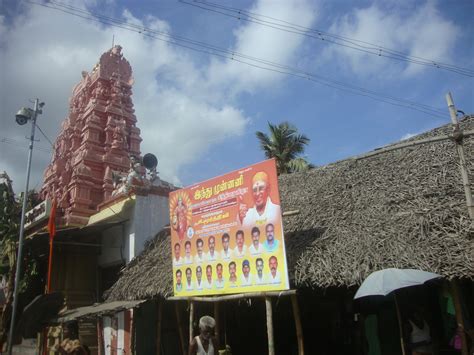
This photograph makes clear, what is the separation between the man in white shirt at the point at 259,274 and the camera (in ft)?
24.1

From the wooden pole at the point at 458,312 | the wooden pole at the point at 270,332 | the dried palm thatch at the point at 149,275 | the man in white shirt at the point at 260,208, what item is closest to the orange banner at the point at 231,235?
the man in white shirt at the point at 260,208

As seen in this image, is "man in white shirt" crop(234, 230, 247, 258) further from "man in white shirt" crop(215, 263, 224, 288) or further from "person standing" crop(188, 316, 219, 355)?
"person standing" crop(188, 316, 219, 355)

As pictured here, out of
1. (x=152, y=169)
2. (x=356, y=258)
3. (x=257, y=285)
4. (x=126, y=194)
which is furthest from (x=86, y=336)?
(x=356, y=258)

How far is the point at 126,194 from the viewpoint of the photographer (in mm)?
12664

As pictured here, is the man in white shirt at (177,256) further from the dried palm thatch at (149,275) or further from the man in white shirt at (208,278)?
the man in white shirt at (208,278)

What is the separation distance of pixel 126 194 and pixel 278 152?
10.1 metres

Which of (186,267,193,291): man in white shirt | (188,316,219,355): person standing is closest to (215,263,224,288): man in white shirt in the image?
(186,267,193,291): man in white shirt

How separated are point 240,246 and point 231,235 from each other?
0.32 meters

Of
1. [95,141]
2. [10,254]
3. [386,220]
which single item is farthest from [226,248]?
[95,141]

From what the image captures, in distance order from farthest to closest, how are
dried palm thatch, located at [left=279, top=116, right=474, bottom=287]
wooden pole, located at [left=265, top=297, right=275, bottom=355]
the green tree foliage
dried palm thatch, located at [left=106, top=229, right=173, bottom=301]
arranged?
1. the green tree foliage
2. dried palm thatch, located at [left=106, top=229, right=173, bottom=301]
3. wooden pole, located at [left=265, top=297, right=275, bottom=355]
4. dried palm thatch, located at [left=279, top=116, right=474, bottom=287]

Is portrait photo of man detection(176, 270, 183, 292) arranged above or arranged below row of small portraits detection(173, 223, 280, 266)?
below

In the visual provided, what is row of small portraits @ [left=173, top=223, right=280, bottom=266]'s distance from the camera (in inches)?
293

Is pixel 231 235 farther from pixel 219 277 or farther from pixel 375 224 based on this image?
pixel 375 224

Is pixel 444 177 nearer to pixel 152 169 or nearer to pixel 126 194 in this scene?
pixel 126 194
